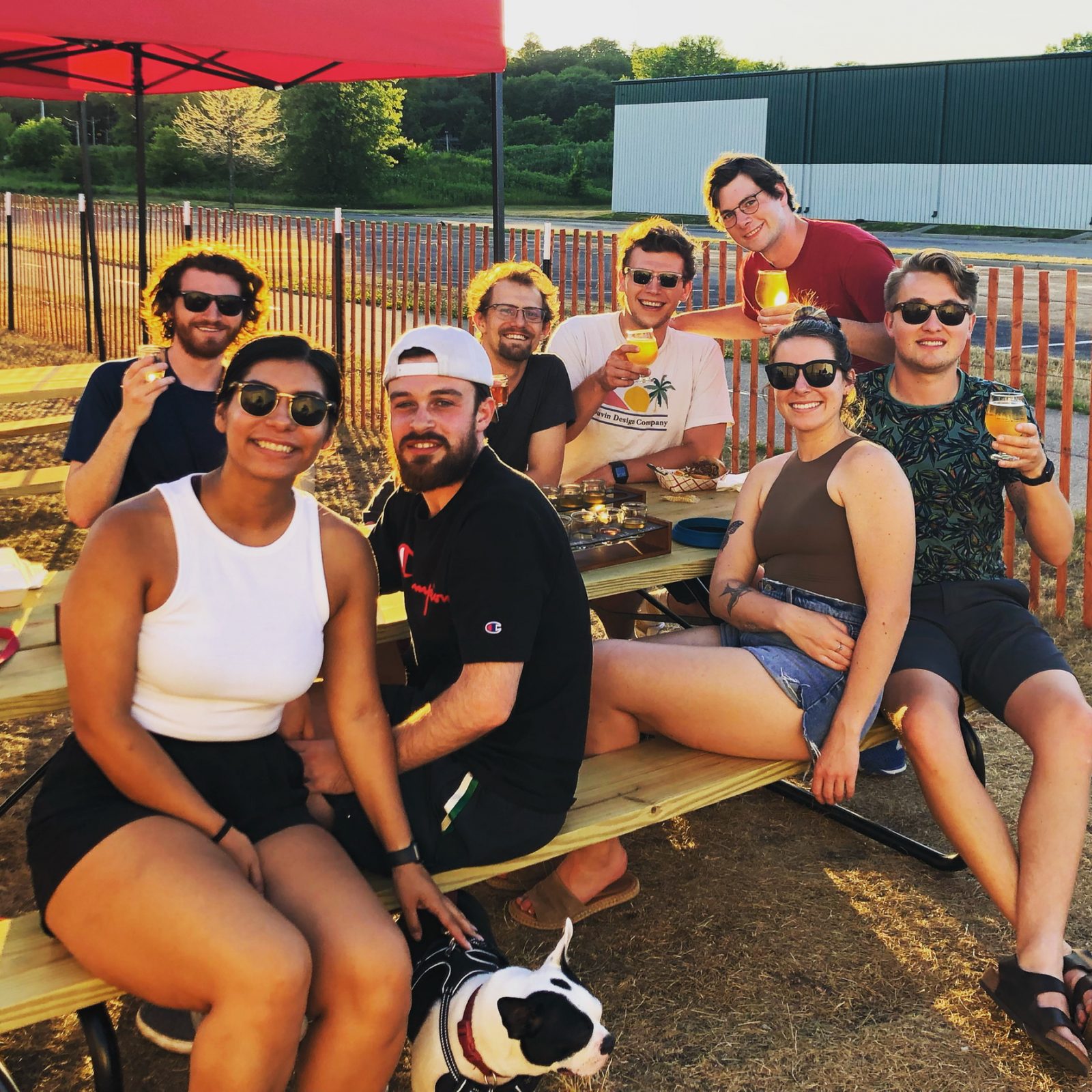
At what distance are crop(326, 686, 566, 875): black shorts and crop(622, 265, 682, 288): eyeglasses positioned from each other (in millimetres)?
2294

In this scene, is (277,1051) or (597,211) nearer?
(277,1051)

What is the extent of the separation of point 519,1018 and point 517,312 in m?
2.57

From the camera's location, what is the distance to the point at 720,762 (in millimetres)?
3250

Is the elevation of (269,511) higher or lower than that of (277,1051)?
higher

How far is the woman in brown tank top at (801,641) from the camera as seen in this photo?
3.12 meters

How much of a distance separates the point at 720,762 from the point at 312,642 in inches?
50.2

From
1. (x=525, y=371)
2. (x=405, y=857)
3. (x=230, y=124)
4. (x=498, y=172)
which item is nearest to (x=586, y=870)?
(x=405, y=857)

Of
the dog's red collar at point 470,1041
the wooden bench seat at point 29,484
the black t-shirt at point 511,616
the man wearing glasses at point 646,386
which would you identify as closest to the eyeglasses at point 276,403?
the black t-shirt at point 511,616

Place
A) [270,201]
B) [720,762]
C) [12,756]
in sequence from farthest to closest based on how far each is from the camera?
[270,201] → [12,756] → [720,762]

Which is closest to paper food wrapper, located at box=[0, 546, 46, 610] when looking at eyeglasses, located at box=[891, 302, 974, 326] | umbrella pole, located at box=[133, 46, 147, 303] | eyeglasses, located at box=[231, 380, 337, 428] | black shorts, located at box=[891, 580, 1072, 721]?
eyeglasses, located at box=[231, 380, 337, 428]

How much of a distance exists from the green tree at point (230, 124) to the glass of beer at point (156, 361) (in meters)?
47.5

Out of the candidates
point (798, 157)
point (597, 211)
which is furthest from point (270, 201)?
point (798, 157)

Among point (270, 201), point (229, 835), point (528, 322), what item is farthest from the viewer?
point (270, 201)

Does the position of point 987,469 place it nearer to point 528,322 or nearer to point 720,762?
point 720,762
